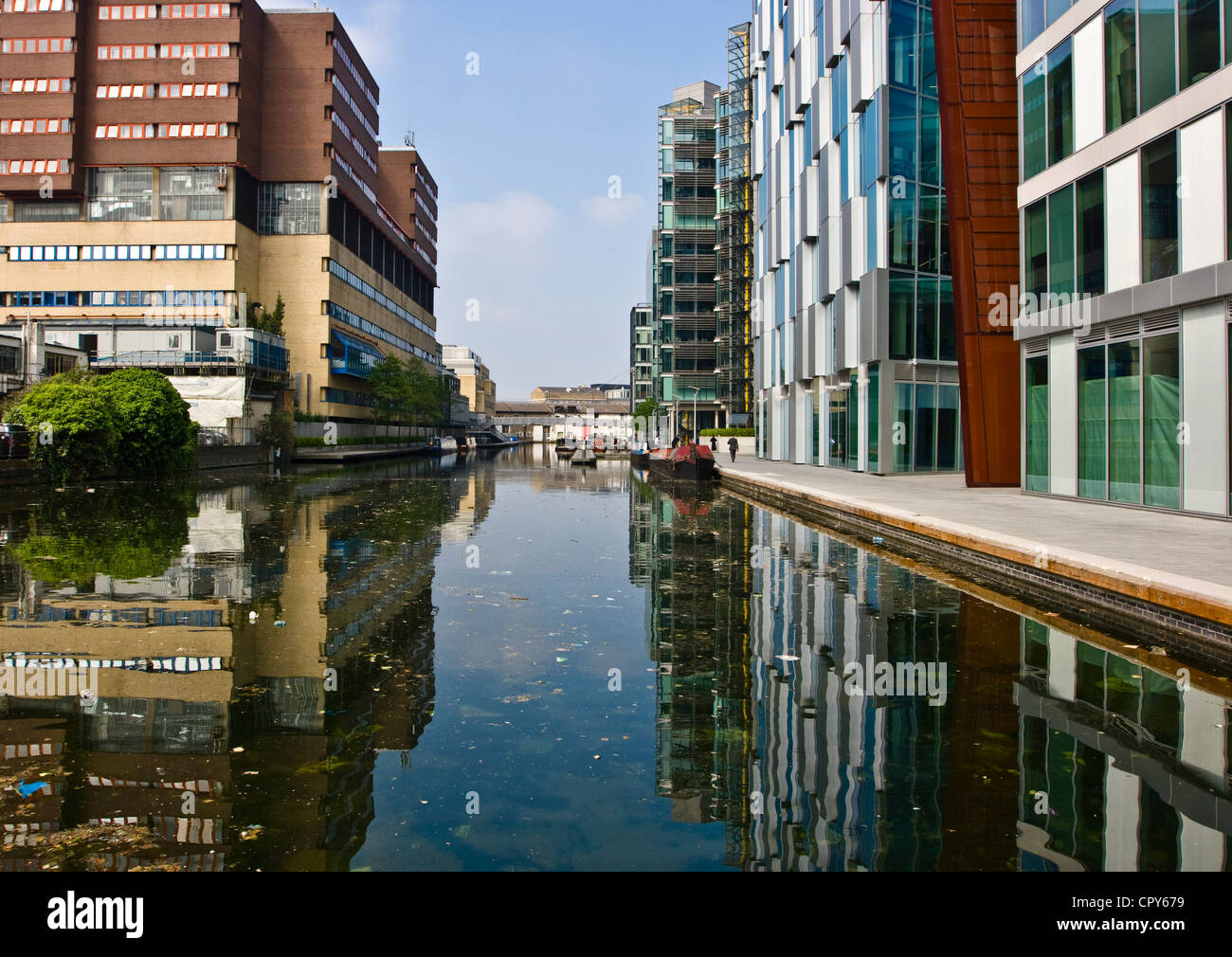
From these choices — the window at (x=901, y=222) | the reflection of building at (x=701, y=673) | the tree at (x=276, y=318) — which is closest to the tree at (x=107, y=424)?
the reflection of building at (x=701, y=673)

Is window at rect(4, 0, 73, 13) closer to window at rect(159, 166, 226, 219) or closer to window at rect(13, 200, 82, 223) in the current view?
window at rect(159, 166, 226, 219)

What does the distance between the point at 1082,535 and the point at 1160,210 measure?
25.8 ft

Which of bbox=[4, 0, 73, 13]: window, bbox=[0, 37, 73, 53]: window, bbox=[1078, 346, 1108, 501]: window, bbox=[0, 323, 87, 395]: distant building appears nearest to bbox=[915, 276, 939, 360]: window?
bbox=[1078, 346, 1108, 501]: window

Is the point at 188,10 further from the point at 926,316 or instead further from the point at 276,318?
the point at 926,316

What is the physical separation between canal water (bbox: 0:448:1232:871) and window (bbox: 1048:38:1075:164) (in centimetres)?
1381

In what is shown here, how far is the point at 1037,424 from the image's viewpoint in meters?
23.0

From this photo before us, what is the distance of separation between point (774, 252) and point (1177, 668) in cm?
4972

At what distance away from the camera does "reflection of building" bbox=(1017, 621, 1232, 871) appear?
4418 mm

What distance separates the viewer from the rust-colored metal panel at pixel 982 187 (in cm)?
2667

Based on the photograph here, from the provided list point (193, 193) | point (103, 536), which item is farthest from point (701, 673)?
point (193, 193)

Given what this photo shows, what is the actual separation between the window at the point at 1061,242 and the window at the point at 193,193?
6373 centimetres

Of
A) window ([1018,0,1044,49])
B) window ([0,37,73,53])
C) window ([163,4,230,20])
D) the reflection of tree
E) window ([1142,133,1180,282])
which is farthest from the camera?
window ([163,4,230,20])

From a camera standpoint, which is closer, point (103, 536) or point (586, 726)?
point (586, 726)
